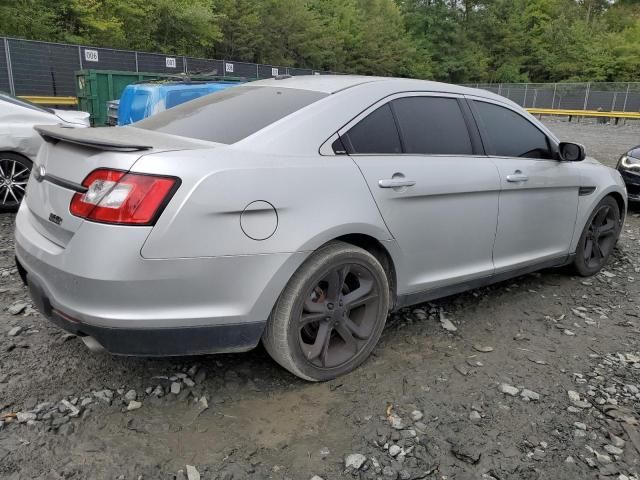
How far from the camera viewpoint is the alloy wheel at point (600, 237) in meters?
4.64

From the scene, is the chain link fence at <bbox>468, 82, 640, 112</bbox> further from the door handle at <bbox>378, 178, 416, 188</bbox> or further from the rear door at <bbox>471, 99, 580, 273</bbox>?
the door handle at <bbox>378, 178, 416, 188</bbox>

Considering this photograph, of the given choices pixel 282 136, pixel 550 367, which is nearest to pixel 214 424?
pixel 282 136

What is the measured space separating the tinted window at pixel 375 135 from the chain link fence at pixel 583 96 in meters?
36.7

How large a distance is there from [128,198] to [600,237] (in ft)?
13.7

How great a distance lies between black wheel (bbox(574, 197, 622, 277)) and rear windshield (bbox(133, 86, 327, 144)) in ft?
9.28

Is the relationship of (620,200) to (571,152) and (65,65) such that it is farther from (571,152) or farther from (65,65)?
(65,65)

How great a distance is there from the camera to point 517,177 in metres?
3.63

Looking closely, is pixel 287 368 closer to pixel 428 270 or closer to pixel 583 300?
pixel 428 270

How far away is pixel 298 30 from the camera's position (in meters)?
39.1

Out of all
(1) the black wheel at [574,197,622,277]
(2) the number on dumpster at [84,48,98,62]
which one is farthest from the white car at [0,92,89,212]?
(2) the number on dumpster at [84,48,98,62]

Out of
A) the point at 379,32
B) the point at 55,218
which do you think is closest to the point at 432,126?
the point at 55,218

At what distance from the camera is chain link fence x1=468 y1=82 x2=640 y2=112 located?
3381 cm

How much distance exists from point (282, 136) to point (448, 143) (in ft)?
3.94

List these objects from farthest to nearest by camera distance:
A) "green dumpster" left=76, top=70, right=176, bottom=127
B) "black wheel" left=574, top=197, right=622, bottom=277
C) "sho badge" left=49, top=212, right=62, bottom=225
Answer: "green dumpster" left=76, top=70, right=176, bottom=127
"black wheel" left=574, top=197, right=622, bottom=277
"sho badge" left=49, top=212, right=62, bottom=225
